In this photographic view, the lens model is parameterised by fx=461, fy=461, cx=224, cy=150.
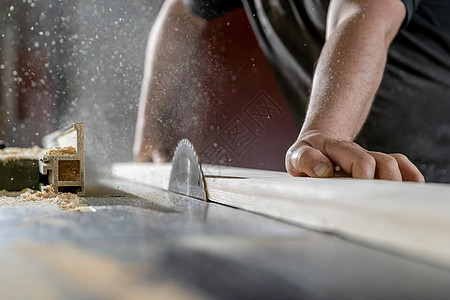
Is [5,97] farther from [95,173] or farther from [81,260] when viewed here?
[81,260]

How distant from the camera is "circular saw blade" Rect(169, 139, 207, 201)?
91 centimetres

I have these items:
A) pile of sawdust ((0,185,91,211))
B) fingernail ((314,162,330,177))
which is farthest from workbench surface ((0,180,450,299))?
fingernail ((314,162,330,177))

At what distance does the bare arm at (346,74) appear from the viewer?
0.96 meters

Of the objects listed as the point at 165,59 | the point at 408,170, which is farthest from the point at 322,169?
the point at 165,59

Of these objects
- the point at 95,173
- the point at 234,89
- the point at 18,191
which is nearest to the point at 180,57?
the point at 234,89

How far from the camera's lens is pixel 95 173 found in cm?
138

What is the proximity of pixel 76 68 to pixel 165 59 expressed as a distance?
1.44 ft

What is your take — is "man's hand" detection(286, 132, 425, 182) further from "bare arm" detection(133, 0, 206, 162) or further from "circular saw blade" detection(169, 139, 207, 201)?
"bare arm" detection(133, 0, 206, 162)

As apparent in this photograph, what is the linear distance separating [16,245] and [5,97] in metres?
2.80

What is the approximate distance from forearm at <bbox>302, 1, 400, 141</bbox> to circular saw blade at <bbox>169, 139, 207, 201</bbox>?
326mm

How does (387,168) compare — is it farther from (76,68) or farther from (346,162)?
(76,68)

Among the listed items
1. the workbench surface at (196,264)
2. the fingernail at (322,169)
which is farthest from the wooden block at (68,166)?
the fingernail at (322,169)

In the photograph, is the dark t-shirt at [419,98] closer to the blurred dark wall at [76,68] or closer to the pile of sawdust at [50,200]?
the blurred dark wall at [76,68]

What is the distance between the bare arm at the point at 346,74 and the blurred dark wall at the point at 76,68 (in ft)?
2.36
